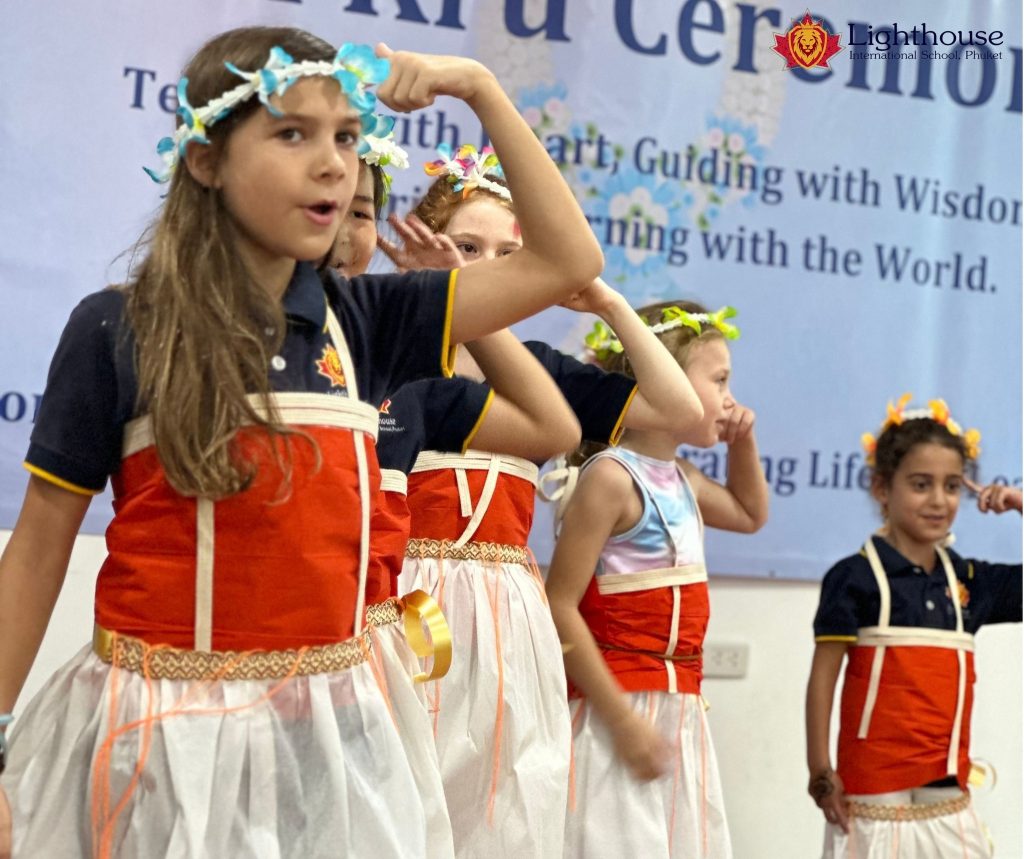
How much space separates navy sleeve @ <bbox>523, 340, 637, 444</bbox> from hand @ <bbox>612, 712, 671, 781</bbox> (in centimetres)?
51

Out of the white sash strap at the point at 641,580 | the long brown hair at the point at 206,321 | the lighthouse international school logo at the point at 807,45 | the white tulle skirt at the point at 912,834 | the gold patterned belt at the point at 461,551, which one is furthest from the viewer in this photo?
the lighthouse international school logo at the point at 807,45

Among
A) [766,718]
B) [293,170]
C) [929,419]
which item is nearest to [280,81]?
[293,170]

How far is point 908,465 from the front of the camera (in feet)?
10.6

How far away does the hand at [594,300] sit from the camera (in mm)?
2182

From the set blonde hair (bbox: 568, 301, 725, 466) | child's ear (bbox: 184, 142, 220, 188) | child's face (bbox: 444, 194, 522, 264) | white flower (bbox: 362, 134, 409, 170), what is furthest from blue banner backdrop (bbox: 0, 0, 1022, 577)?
child's ear (bbox: 184, 142, 220, 188)

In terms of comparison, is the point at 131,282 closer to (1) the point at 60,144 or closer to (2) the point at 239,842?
(2) the point at 239,842

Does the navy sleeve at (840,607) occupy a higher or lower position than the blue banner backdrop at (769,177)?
lower

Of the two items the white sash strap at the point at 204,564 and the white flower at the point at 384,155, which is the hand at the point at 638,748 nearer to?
the white flower at the point at 384,155

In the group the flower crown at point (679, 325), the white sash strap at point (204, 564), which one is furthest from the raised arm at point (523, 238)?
the flower crown at point (679, 325)

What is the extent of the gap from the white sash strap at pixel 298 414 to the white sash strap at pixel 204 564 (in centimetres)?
9

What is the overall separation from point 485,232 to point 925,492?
1.42 metres

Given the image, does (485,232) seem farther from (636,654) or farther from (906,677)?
(906,677)

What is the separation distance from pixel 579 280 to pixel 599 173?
1.95 metres

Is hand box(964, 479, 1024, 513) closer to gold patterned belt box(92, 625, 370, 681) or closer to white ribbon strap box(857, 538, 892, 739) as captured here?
white ribbon strap box(857, 538, 892, 739)
